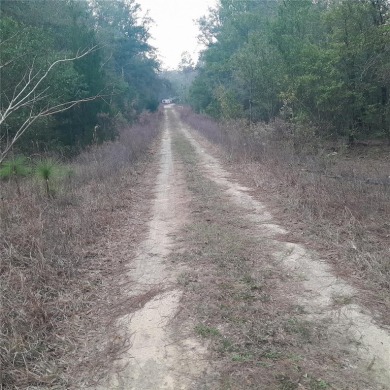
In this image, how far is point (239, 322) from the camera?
3.98m

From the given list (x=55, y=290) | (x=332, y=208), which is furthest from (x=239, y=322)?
(x=332, y=208)

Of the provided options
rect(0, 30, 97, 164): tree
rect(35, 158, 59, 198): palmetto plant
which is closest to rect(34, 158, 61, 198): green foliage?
rect(35, 158, 59, 198): palmetto plant

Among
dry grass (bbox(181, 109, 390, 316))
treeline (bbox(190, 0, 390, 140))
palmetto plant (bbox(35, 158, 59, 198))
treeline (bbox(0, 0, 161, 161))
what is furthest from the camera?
treeline (bbox(190, 0, 390, 140))

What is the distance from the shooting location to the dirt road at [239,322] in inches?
126

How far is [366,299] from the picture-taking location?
4.32 meters

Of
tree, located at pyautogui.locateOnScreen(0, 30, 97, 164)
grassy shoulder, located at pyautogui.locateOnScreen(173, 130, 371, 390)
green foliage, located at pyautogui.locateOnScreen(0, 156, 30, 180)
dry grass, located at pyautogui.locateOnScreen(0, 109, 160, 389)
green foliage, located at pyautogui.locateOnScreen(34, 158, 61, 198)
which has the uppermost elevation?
tree, located at pyautogui.locateOnScreen(0, 30, 97, 164)

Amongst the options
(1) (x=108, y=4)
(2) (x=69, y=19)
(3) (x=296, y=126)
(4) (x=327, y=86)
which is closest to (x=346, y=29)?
(4) (x=327, y=86)

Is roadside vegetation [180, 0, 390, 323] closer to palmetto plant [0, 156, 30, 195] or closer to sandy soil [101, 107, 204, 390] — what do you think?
sandy soil [101, 107, 204, 390]

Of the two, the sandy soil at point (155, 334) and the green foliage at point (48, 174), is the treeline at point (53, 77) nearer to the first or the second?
the green foliage at point (48, 174)

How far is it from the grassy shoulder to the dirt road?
1 centimetres

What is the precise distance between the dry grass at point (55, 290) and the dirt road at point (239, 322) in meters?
0.35

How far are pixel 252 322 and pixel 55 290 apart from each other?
98.3 inches

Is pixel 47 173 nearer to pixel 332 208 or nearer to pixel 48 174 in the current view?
pixel 48 174

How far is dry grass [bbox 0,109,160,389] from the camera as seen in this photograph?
11.3 feet
